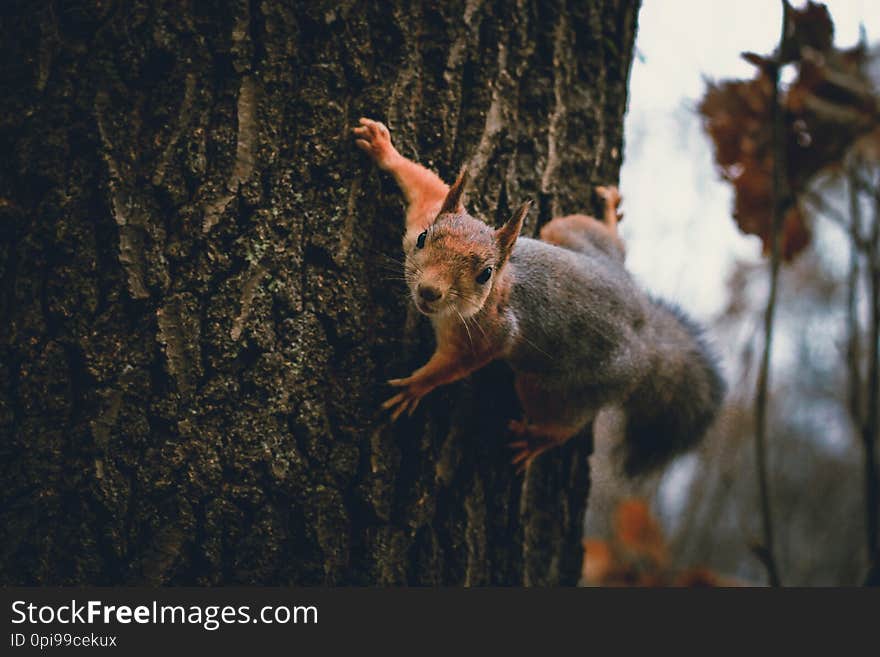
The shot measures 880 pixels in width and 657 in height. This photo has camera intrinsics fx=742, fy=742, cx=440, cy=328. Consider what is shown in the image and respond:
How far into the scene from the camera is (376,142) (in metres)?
1.85

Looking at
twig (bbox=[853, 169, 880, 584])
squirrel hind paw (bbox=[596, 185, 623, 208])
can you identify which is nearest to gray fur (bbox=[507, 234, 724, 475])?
squirrel hind paw (bbox=[596, 185, 623, 208])

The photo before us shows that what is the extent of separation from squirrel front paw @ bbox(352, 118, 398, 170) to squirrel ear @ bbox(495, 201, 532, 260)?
0.34 m

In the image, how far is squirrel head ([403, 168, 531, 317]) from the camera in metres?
1.75

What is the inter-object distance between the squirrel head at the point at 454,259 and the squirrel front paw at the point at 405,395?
0.58 ft

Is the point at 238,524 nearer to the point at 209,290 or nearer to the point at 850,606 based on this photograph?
the point at 209,290

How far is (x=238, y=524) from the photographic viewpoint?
1.71 meters

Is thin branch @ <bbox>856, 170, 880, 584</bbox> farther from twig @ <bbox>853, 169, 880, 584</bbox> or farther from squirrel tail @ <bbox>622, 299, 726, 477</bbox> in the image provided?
squirrel tail @ <bbox>622, 299, 726, 477</bbox>

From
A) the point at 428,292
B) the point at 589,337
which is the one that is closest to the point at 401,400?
the point at 428,292

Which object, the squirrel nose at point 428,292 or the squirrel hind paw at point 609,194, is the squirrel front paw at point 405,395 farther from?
the squirrel hind paw at point 609,194

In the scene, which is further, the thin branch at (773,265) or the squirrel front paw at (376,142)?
the thin branch at (773,265)

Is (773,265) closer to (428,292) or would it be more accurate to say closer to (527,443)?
(527,443)

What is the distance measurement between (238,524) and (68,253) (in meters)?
0.74

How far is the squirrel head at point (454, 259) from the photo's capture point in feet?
5.73

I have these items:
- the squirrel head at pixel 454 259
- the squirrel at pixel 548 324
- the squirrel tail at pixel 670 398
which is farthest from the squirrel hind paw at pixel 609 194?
the squirrel head at pixel 454 259
